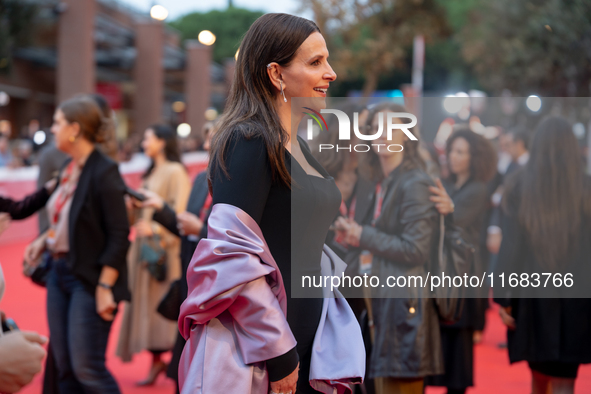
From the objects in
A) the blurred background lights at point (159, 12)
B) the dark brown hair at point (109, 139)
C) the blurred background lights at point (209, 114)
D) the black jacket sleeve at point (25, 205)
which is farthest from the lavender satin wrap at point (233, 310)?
the blurred background lights at point (209, 114)

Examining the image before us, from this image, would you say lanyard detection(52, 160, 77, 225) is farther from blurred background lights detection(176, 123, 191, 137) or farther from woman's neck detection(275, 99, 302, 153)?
blurred background lights detection(176, 123, 191, 137)

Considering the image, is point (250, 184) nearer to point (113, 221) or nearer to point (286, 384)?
point (286, 384)

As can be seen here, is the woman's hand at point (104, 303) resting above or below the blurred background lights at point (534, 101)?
below

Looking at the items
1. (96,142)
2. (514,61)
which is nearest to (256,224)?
(96,142)

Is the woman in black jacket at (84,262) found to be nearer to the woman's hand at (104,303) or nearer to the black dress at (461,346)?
the woman's hand at (104,303)

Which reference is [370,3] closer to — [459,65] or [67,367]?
[67,367]

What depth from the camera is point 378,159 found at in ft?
11.2

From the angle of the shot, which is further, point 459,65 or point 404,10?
point 459,65

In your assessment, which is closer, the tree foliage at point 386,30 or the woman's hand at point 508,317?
the woman's hand at point 508,317

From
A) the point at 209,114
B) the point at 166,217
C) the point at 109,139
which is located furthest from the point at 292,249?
the point at 209,114

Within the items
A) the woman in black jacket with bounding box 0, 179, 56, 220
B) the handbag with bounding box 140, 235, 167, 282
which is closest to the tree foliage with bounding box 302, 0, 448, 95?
the handbag with bounding box 140, 235, 167, 282

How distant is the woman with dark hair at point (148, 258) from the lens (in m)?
5.36

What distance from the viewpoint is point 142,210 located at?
5.68 m

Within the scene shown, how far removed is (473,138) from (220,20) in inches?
2829
